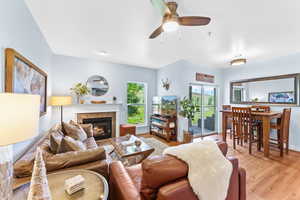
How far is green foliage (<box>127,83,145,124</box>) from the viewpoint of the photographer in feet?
15.4

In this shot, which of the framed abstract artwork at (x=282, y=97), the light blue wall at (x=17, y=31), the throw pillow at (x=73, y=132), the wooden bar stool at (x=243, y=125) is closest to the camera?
the light blue wall at (x=17, y=31)

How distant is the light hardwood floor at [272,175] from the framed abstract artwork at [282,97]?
1.31 meters

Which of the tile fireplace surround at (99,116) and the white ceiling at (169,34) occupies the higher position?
the white ceiling at (169,34)

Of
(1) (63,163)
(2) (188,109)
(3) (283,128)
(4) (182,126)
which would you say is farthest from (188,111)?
(1) (63,163)

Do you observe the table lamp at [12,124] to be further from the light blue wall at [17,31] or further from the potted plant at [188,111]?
the potted plant at [188,111]

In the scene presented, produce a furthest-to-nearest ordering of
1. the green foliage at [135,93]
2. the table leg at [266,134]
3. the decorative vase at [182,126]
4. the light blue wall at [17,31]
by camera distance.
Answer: the green foliage at [135,93] → the decorative vase at [182,126] → the table leg at [266,134] → the light blue wall at [17,31]

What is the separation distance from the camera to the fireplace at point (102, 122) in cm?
377

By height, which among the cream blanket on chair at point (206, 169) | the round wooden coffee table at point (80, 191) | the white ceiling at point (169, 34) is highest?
the white ceiling at point (169, 34)

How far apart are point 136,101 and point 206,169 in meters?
4.01

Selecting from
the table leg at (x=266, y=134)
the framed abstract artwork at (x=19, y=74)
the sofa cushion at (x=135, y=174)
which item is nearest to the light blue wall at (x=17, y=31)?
the framed abstract artwork at (x=19, y=74)

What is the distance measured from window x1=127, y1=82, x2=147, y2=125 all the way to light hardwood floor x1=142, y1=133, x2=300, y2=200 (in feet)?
9.90

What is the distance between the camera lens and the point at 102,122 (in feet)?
13.1

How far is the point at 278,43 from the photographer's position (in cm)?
268

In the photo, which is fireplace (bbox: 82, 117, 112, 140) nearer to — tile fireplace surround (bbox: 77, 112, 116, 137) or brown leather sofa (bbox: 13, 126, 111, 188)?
tile fireplace surround (bbox: 77, 112, 116, 137)
